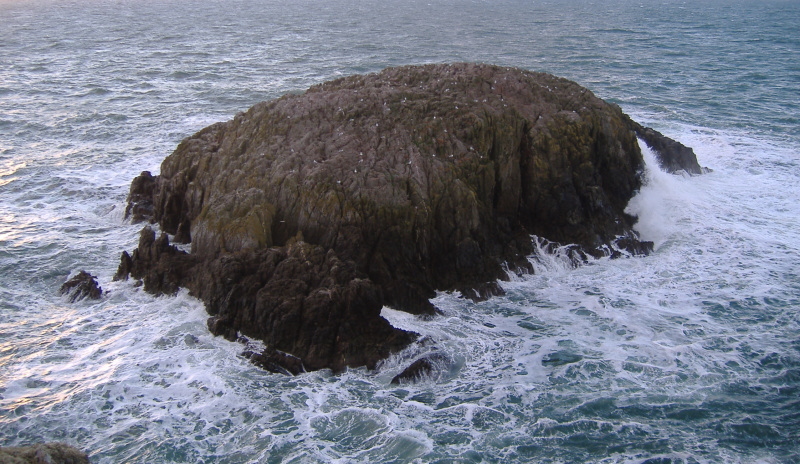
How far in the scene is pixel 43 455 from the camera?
12.6m

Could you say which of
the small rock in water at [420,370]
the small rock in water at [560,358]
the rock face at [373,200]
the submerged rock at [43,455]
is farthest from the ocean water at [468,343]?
the rock face at [373,200]

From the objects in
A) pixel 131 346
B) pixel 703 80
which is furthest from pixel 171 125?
pixel 703 80

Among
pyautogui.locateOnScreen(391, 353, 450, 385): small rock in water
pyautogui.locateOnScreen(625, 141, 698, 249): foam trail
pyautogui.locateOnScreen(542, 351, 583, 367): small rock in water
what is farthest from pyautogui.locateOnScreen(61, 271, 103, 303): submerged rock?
pyautogui.locateOnScreen(625, 141, 698, 249): foam trail

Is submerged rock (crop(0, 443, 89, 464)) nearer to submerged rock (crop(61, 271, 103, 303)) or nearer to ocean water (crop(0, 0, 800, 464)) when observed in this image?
ocean water (crop(0, 0, 800, 464))

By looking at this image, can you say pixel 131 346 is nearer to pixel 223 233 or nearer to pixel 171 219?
pixel 223 233

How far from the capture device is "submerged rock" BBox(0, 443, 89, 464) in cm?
1226

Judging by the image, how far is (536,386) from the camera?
1614cm

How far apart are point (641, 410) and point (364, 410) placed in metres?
6.26

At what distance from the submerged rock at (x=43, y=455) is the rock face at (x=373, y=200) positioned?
4.80 meters

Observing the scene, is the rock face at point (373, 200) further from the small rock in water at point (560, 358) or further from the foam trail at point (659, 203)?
the small rock in water at point (560, 358)

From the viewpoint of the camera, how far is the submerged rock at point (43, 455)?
483 inches

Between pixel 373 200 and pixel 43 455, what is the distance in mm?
10450

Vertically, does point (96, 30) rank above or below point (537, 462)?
above

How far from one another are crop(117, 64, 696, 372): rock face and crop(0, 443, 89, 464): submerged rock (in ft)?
15.8
